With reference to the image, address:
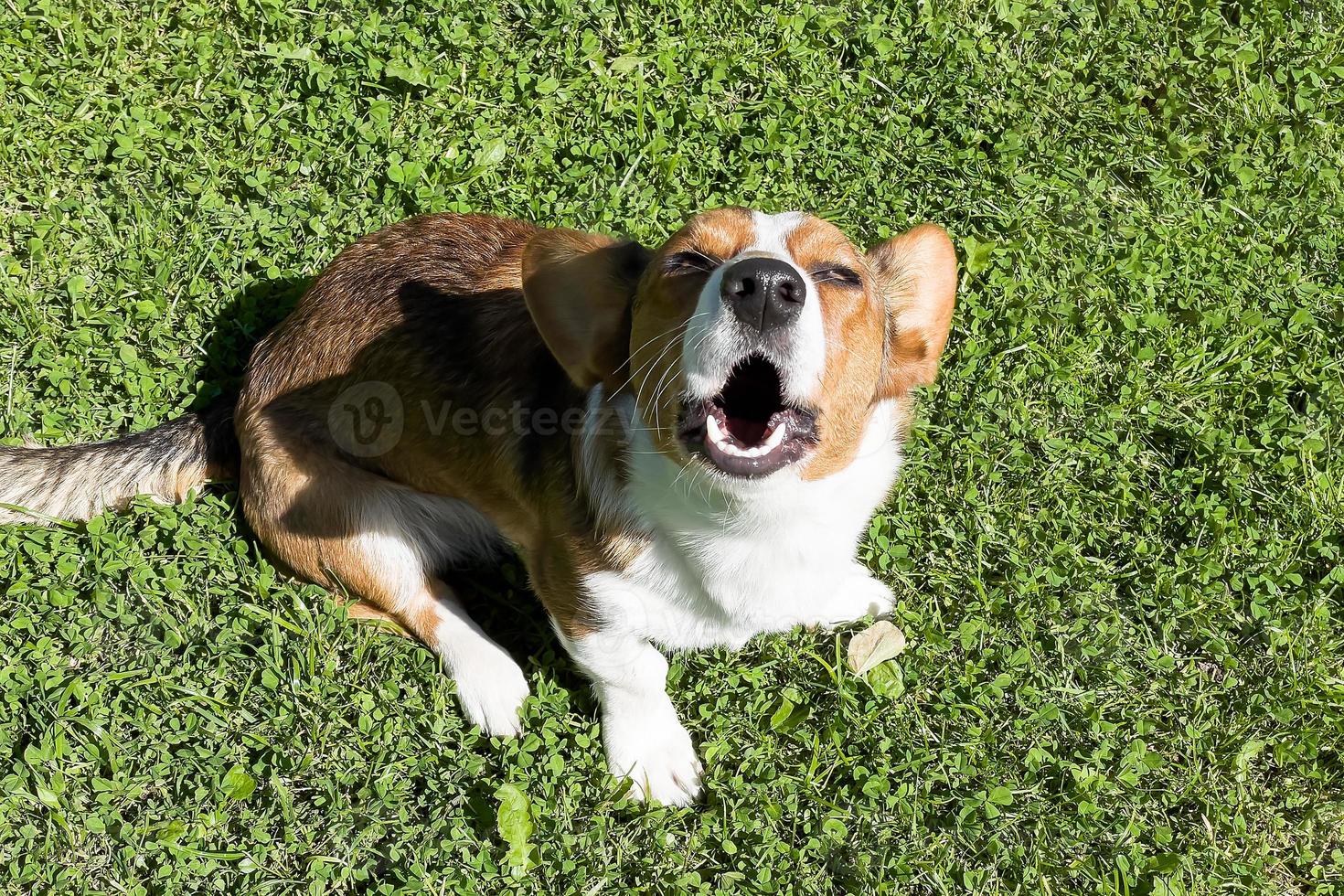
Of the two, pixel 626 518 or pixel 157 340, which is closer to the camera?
pixel 626 518

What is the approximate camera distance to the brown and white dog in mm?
3295

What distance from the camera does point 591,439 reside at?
3.69 m

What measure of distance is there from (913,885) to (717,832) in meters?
0.73

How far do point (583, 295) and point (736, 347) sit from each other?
64 centimetres

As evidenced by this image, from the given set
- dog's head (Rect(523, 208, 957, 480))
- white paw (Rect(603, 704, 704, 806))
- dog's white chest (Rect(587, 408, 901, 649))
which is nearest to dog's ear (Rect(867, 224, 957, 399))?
dog's head (Rect(523, 208, 957, 480))

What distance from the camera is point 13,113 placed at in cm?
518

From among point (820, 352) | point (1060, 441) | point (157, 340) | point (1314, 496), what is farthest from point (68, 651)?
point (1314, 496)

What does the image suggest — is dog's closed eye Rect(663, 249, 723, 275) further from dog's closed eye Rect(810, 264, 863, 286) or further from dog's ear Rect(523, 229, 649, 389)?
dog's closed eye Rect(810, 264, 863, 286)

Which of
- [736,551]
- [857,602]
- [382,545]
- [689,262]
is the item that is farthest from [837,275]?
[382,545]

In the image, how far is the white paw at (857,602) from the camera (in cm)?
452

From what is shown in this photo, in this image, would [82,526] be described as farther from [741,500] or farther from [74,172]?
[741,500]

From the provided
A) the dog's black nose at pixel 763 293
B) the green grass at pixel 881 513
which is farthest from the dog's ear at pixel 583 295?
the green grass at pixel 881 513

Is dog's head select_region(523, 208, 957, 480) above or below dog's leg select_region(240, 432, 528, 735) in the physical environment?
above

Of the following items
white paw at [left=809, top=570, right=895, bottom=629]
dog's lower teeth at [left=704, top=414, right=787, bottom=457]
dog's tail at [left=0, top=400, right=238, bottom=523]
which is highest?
dog's lower teeth at [left=704, top=414, right=787, bottom=457]
